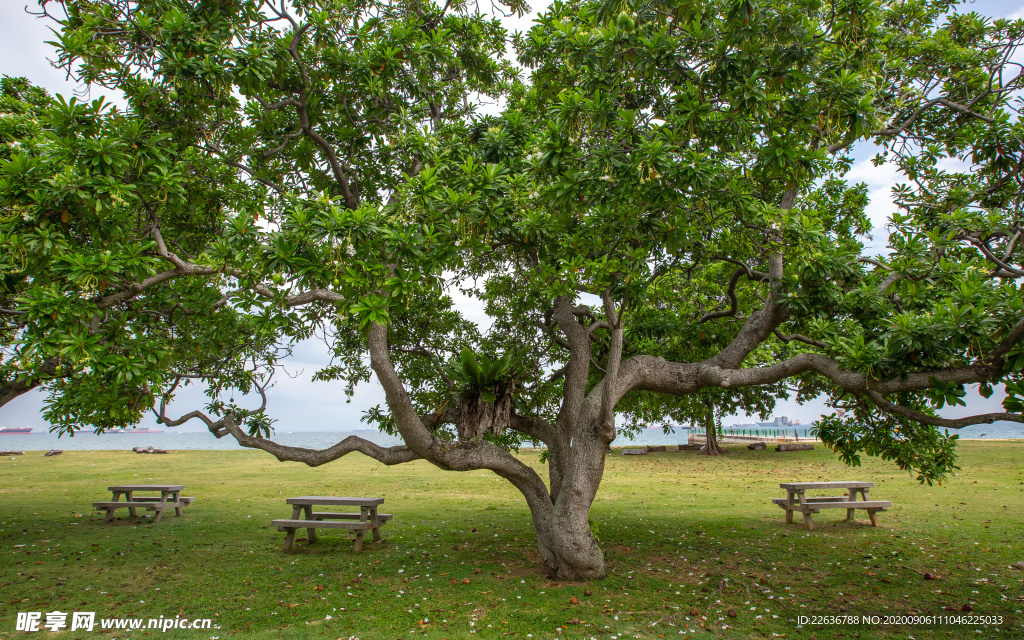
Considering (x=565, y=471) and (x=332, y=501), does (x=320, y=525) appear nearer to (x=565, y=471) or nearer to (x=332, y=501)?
(x=332, y=501)

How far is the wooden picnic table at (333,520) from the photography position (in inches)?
342

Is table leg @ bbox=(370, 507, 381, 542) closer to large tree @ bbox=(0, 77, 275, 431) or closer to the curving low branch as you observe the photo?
large tree @ bbox=(0, 77, 275, 431)

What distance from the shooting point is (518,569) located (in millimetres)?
7926

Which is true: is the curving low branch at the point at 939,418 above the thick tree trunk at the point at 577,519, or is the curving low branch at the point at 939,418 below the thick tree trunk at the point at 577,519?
above

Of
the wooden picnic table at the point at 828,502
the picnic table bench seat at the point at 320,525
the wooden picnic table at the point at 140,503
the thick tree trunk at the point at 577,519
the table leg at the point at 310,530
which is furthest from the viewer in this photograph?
the wooden picnic table at the point at 140,503

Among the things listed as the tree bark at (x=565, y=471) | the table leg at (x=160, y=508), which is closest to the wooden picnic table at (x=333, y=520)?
the tree bark at (x=565, y=471)

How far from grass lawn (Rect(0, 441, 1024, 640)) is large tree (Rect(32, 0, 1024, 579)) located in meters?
1.38

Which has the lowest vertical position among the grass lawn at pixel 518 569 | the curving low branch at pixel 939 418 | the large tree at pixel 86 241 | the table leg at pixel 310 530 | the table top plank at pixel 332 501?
the grass lawn at pixel 518 569

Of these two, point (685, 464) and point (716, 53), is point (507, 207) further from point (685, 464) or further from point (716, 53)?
point (685, 464)

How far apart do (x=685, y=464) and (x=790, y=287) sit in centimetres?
1835

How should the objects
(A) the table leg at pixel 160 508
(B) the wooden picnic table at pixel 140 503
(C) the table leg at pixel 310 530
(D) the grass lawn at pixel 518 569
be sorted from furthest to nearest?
(A) the table leg at pixel 160 508, (B) the wooden picnic table at pixel 140 503, (C) the table leg at pixel 310 530, (D) the grass lawn at pixel 518 569

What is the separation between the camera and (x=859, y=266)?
7281 mm

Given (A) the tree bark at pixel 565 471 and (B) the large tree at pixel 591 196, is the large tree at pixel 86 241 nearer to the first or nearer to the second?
(B) the large tree at pixel 591 196

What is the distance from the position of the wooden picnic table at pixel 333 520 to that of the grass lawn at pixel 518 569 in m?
0.29
